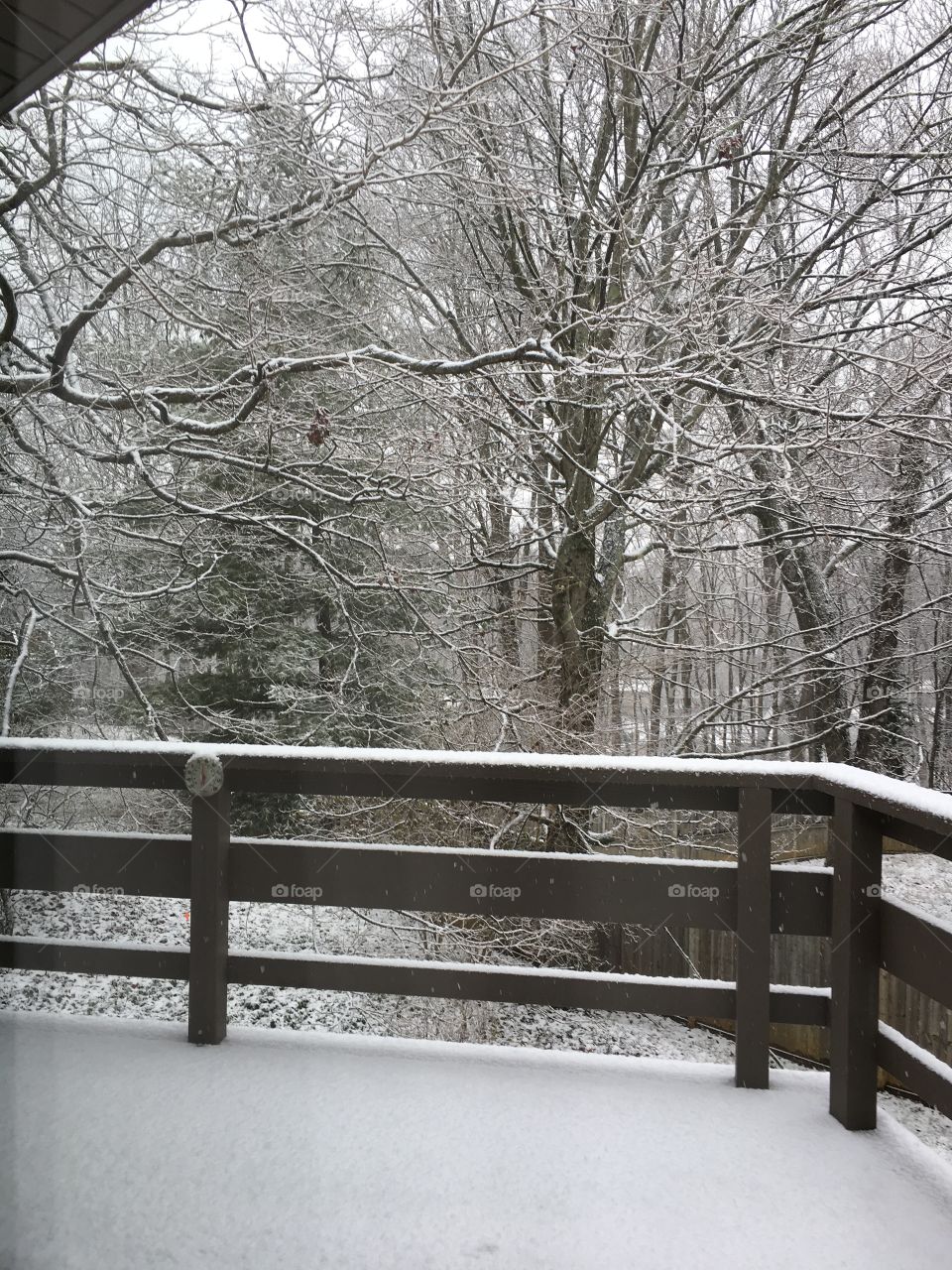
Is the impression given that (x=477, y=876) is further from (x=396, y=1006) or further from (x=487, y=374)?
(x=396, y=1006)

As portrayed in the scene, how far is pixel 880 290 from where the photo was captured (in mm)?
6887

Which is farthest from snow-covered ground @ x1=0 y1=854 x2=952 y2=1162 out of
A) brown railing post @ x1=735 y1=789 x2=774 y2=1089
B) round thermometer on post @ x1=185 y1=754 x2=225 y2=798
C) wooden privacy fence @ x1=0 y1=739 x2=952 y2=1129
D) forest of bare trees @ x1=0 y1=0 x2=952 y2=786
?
brown railing post @ x1=735 y1=789 x2=774 y2=1089

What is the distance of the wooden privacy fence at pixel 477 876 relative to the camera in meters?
2.36

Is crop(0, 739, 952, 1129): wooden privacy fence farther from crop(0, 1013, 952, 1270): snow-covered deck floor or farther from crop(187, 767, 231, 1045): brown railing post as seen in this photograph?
crop(0, 1013, 952, 1270): snow-covered deck floor

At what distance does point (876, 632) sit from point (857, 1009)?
7571mm

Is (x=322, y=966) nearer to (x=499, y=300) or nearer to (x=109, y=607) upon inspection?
(x=109, y=607)

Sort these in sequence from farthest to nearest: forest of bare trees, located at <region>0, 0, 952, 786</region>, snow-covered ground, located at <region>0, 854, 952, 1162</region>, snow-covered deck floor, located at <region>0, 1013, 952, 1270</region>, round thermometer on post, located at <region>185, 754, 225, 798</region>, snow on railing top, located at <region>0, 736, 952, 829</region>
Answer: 1. snow-covered ground, located at <region>0, 854, 952, 1162</region>
2. forest of bare trees, located at <region>0, 0, 952, 786</region>
3. round thermometer on post, located at <region>185, 754, 225, 798</region>
4. snow on railing top, located at <region>0, 736, 952, 829</region>
5. snow-covered deck floor, located at <region>0, 1013, 952, 1270</region>

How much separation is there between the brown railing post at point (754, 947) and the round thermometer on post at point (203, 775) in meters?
1.45

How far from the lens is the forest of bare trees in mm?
5102

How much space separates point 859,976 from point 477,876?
99 centimetres

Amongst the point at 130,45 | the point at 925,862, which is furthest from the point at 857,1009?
the point at 925,862

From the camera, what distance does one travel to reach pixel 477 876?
2.49 metres

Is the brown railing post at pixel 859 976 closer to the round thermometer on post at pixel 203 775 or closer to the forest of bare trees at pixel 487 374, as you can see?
the round thermometer on post at pixel 203 775

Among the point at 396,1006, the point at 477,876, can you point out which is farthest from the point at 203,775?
the point at 396,1006
